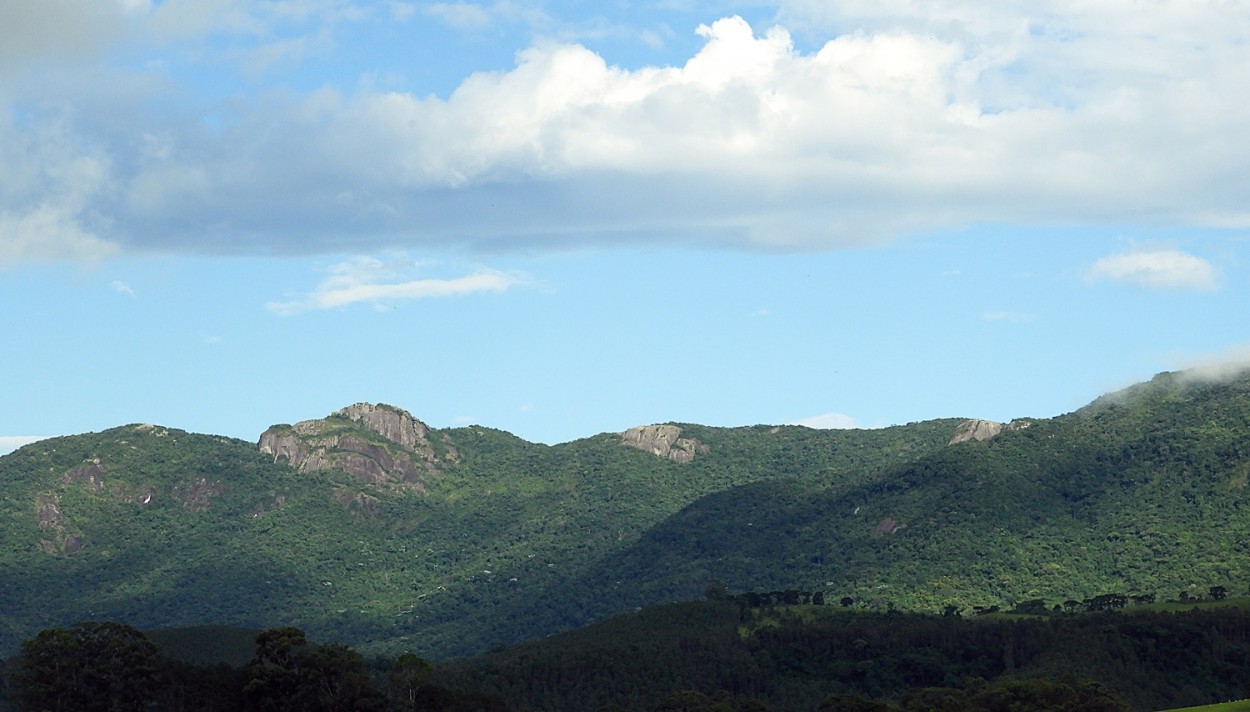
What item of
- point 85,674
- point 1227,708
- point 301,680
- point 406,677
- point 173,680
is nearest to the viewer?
point 85,674

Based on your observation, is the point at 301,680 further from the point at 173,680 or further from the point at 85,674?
the point at 85,674

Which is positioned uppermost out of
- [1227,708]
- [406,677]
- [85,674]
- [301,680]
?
[85,674]

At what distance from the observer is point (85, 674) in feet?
445

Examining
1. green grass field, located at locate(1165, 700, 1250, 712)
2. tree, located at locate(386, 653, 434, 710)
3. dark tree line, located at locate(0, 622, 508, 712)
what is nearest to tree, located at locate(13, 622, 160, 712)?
dark tree line, located at locate(0, 622, 508, 712)

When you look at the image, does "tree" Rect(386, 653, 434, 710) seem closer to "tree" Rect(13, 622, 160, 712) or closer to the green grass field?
"tree" Rect(13, 622, 160, 712)

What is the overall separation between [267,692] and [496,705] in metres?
23.8

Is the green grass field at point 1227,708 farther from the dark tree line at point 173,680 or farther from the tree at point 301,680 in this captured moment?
the tree at point 301,680

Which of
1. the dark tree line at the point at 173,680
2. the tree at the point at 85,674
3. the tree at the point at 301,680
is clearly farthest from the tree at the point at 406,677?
the tree at the point at 85,674

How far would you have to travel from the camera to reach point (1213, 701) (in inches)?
7687

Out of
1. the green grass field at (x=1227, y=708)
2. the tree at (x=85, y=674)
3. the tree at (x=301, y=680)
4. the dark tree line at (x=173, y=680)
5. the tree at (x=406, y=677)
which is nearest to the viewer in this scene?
the tree at (x=85, y=674)

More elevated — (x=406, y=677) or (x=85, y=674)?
(x=85, y=674)

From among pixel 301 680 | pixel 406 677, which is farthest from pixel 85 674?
pixel 406 677

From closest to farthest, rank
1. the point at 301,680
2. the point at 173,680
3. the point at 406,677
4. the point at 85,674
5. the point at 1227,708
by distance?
the point at 85,674 → the point at 301,680 → the point at 173,680 → the point at 406,677 → the point at 1227,708

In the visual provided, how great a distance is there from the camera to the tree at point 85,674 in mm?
135875
